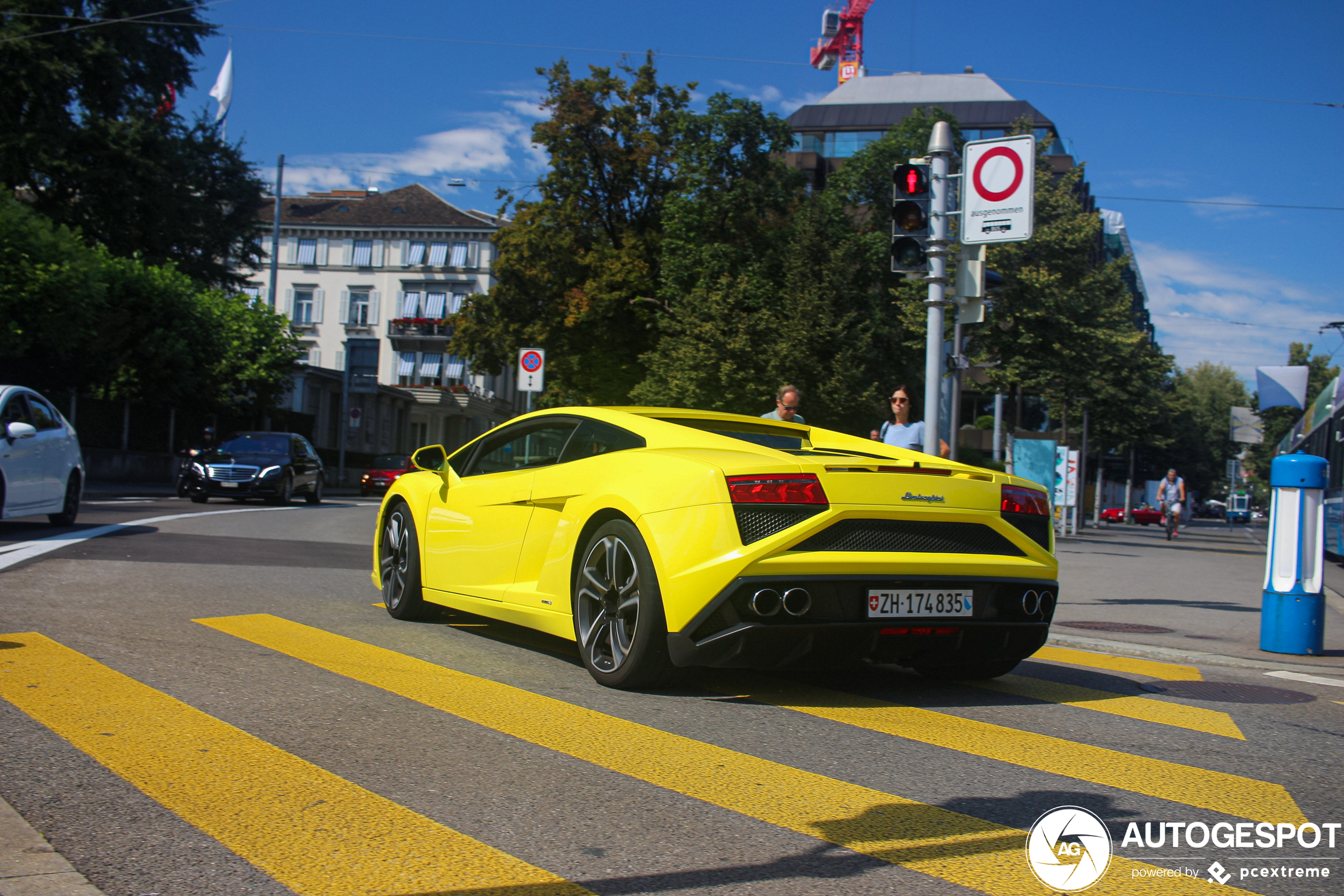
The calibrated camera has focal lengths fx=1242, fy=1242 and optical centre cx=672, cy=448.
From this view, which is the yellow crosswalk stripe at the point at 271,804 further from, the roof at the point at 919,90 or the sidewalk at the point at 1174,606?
the roof at the point at 919,90

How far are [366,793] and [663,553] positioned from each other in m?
1.79

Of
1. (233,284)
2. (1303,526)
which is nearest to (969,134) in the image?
(233,284)

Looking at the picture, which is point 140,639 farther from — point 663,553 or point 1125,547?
point 1125,547

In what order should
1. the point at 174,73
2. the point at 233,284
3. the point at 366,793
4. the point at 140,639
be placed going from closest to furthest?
the point at 366,793
the point at 140,639
the point at 174,73
the point at 233,284

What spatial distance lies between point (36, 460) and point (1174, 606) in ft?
38.0

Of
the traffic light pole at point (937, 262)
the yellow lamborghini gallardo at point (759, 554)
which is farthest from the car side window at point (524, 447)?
the traffic light pole at point (937, 262)

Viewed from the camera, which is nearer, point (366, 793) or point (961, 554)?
point (366, 793)

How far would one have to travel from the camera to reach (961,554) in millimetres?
5281

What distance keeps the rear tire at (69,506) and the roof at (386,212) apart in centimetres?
6540

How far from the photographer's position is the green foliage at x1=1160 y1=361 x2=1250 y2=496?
91.2 m

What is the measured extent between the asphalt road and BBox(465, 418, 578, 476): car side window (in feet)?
3.17

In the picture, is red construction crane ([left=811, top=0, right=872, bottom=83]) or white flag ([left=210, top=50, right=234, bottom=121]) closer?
white flag ([left=210, top=50, right=234, bottom=121])

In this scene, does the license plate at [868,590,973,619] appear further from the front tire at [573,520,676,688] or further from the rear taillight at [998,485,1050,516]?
the front tire at [573,520,676,688]

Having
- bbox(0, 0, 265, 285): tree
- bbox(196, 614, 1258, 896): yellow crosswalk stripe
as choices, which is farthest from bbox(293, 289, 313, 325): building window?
bbox(196, 614, 1258, 896): yellow crosswalk stripe
